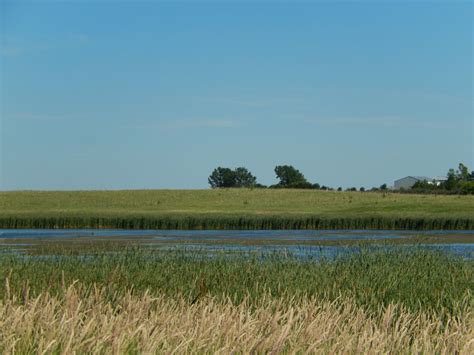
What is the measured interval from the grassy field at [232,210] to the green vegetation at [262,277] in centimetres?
2769

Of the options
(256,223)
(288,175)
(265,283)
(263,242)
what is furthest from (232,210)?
(288,175)

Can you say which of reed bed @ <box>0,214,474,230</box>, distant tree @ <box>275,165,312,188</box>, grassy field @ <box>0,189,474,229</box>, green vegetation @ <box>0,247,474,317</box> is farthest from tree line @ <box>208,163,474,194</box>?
green vegetation @ <box>0,247,474,317</box>

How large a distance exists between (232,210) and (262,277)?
159 ft

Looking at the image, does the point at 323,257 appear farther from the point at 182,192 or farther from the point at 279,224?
the point at 182,192

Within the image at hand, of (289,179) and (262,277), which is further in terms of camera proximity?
(289,179)

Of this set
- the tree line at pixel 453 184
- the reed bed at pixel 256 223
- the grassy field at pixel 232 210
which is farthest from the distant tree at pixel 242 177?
the reed bed at pixel 256 223

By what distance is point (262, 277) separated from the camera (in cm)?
1476

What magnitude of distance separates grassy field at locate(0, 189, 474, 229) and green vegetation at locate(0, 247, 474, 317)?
90.8ft

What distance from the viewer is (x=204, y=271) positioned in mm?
15039

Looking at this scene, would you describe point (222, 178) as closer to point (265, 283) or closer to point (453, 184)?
point (453, 184)

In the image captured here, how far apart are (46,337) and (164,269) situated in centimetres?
783

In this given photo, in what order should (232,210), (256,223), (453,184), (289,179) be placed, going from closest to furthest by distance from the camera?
(256,223) < (232,210) < (453,184) < (289,179)

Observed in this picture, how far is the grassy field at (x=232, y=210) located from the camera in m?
45.0

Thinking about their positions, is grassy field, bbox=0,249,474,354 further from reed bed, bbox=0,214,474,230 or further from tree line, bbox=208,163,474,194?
tree line, bbox=208,163,474,194
